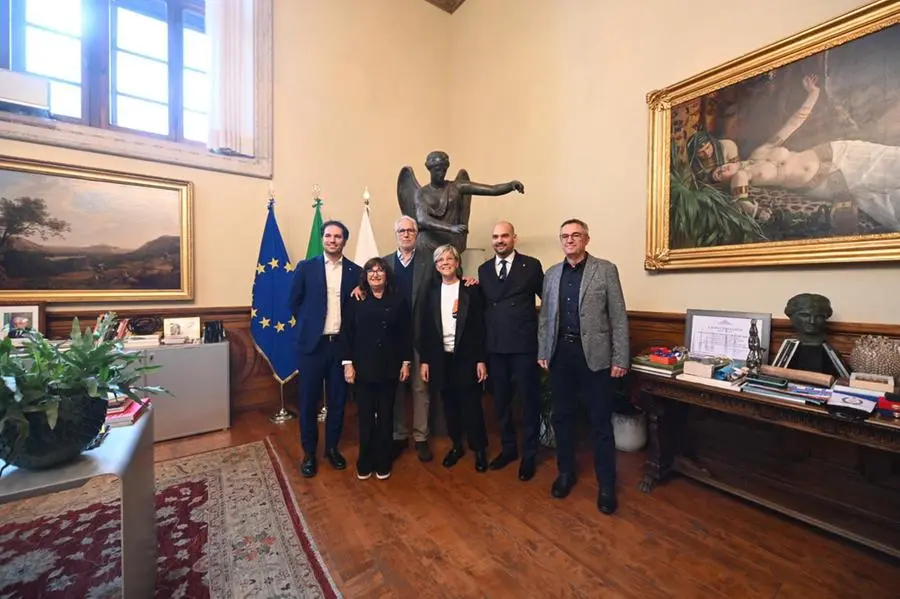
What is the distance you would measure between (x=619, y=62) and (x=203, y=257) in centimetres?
385

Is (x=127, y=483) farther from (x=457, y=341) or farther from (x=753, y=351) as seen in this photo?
(x=753, y=351)

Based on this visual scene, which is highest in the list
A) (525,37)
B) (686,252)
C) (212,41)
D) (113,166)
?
(525,37)

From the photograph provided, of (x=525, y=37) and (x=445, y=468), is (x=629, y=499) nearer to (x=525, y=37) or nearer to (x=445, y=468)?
(x=445, y=468)

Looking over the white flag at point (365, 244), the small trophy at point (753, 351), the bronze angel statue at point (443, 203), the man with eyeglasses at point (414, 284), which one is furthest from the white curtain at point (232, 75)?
the small trophy at point (753, 351)

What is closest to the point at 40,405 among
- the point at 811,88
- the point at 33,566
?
the point at 33,566

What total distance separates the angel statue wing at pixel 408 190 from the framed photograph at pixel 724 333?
7.35 ft

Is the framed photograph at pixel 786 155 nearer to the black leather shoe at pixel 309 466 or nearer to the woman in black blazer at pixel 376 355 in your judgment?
the woman in black blazer at pixel 376 355

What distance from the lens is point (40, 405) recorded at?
1.03 metres

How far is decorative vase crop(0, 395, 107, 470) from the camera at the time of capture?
1033 mm

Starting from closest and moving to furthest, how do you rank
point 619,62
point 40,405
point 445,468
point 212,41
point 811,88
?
point 40,405 → point 811,88 → point 445,468 → point 619,62 → point 212,41

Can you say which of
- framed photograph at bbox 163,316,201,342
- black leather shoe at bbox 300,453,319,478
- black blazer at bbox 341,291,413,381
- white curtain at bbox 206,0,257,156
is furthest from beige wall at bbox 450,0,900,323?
framed photograph at bbox 163,316,201,342

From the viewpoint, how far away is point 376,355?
89.3 inches

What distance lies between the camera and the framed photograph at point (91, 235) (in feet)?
9.11

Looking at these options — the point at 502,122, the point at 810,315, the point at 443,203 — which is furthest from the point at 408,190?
the point at 810,315
